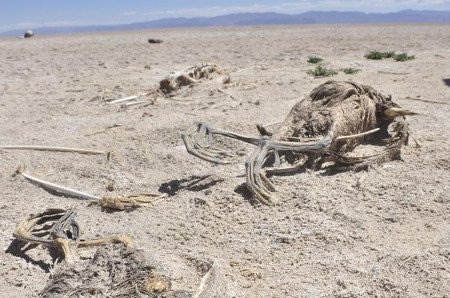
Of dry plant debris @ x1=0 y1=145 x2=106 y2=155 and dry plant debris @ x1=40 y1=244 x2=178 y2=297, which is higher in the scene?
dry plant debris @ x1=40 y1=244 x2=178 y2=297

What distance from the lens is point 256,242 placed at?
144 inches

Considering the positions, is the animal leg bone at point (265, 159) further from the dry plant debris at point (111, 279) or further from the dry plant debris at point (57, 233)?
the dry plant debris at point (111, 279)

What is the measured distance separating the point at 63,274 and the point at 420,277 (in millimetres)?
2077

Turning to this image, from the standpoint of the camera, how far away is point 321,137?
459cm

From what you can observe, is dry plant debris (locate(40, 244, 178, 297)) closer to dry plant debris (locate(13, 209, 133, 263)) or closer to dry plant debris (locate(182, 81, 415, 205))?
dry plant debris (locate(13, 209, 133, 263))

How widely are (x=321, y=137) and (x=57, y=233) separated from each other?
2292 millimetres

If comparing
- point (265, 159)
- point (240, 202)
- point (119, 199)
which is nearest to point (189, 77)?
point (265, 159)

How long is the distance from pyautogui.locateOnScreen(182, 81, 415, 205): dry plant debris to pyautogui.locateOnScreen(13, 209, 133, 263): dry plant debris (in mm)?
1148

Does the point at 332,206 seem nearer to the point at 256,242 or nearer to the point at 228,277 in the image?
the point at 256,242

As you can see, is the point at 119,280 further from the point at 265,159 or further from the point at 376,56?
the point at 376,56

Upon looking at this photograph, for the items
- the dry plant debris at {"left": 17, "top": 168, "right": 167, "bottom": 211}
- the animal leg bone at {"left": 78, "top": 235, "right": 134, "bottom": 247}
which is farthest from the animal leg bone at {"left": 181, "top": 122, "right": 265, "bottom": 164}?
the animal leg bone at {"left": 78, "top": 235, "right": 134, "bottom": 247}

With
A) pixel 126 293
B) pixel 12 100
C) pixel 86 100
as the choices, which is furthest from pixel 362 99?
pixel 12 100

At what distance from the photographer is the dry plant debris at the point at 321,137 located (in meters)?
4.36

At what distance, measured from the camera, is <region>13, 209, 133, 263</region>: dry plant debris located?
11.4ft
